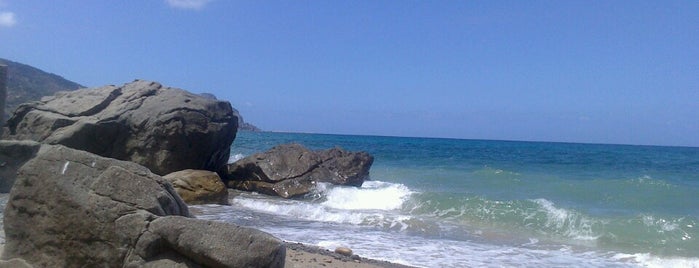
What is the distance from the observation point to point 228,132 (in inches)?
701

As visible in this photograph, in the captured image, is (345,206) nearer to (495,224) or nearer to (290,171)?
(290,171)

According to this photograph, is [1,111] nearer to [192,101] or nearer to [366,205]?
[192,101]

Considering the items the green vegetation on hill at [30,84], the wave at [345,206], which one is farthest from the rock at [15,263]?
the green vegetation on hill at [30,84]

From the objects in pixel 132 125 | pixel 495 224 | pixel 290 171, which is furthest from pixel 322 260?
pixel 290 171

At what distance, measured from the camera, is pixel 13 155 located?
11336 millimetres

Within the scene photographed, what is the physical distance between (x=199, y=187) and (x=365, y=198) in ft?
15.6

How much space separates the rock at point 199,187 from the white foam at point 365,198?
286 centimetres

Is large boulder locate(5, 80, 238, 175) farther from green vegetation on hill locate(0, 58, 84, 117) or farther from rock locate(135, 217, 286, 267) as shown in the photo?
rock locate(135, 217, 286, 267)

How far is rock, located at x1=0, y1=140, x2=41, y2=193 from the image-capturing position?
11250 millimetres

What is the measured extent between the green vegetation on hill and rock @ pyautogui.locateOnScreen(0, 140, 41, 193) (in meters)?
12.0

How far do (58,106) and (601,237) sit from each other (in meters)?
13.3

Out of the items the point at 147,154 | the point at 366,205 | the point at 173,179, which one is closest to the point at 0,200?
the point at 173,179

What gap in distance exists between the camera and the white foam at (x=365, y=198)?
652 inches

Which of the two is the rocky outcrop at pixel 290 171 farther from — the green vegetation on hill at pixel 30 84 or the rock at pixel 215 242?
the rock at pixel 215 242
